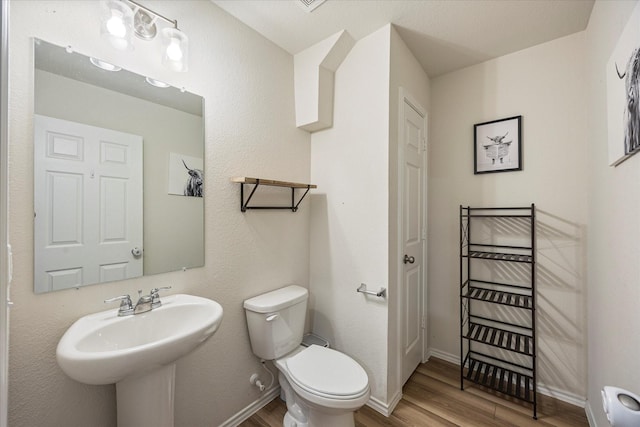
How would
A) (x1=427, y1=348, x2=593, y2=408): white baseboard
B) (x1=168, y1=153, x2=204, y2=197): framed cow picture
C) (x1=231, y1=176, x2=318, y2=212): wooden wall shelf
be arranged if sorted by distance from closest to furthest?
(x1=168, y1=153, x2=204, y2=197): framed cow picture → (x1=231, y1=176, x2=318, y2=212): wooden wall shelf → (x1=427, y1=348, x2=593, y2=408): white baseboard

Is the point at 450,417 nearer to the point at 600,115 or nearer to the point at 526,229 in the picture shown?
the point at 526,229

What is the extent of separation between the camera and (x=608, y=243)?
1.21m

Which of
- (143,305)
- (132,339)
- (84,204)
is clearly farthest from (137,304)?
(84,204)

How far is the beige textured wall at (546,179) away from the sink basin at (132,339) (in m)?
1.93

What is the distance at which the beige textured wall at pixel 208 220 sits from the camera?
908mm

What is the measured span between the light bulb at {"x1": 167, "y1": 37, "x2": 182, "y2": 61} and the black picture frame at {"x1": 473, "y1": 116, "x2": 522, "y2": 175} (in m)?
2.06

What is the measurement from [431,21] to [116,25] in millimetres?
1636

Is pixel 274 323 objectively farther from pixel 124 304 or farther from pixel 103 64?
pixel 103 64

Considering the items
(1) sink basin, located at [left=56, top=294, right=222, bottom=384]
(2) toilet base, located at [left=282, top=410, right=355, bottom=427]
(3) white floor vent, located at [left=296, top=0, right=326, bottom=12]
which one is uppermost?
(3) white floor vent, located at [left=296, top=0, right=326, bottom=12]

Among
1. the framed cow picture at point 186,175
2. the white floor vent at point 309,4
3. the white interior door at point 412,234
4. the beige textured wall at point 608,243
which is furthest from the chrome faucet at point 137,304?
the beige textured wall at point 608,243

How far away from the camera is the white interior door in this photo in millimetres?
1791

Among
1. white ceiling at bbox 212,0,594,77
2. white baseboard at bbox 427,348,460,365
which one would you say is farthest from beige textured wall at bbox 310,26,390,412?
white baseboard at bbox 427,348,460,365

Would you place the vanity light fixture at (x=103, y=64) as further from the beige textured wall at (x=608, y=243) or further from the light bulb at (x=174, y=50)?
the beige textured wall at (x=608, y=243)

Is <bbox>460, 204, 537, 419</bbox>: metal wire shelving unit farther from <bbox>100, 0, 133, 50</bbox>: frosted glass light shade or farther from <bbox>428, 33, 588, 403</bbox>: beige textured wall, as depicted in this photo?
<bbox>100, 0, 133, 50</bbox>: frosted glass light shade
